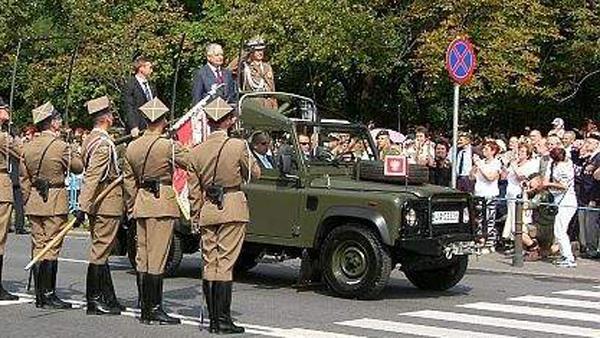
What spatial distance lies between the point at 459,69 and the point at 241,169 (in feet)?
27.9

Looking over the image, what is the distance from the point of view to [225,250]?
37.9ft

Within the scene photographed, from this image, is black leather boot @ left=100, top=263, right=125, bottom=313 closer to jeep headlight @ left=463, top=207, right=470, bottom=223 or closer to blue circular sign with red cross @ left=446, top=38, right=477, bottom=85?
jeep headlight @ left=463, top=207, right=470, bottom=223

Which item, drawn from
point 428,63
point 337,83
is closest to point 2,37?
point 337,83

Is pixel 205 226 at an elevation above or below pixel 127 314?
above

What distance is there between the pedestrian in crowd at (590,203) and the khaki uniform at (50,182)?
8.89m

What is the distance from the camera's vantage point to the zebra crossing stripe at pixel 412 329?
11.7 m

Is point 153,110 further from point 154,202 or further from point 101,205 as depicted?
point 101,205

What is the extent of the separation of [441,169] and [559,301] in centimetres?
674

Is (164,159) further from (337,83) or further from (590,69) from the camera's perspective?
(337,83)

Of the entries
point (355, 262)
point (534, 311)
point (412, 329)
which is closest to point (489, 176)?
point (355, 262)

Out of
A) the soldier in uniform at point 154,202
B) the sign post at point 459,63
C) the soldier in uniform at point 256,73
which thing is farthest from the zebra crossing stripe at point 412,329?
the sign post at point 459,63

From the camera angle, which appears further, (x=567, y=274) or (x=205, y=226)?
(x=567, y=274)

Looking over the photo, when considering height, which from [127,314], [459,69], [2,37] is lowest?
[127,314]

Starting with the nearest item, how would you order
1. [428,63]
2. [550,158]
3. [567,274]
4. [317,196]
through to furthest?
1. [317,196]
2. [567,274]
3. [550,158]
4. [428,63]
